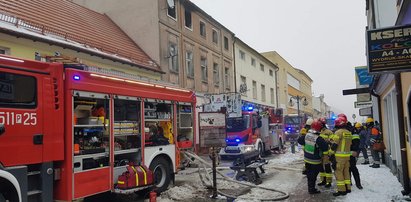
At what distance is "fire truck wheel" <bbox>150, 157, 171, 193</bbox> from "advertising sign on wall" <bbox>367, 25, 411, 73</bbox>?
5157 mm

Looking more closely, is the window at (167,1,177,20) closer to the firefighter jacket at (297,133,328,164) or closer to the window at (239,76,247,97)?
the window at (239,76,247,97)

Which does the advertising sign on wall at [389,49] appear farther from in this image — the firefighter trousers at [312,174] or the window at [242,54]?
the window at [242,54]

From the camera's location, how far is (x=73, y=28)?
1534 cm

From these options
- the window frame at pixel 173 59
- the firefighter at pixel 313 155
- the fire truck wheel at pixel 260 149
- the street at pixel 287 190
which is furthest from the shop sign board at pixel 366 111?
the firefighter at pixel 313 155

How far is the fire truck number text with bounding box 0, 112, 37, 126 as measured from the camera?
17.3 feet

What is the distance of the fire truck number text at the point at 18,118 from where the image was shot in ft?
17.3

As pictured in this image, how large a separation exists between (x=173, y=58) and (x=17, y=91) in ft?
47.8

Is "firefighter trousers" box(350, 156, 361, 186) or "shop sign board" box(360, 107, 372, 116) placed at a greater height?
"shop sign board" box(360, 107, 372, 116)

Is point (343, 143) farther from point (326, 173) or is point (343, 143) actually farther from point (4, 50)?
point (4, 50)

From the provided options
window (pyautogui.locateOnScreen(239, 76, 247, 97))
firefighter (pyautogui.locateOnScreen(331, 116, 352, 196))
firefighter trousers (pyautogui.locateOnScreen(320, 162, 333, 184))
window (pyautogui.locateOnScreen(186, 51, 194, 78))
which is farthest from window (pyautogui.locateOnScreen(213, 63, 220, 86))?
firefighter (pyautogui.locateOnScreen(331, 116, 352, 196))

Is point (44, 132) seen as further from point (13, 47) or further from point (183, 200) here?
point (13, 47)

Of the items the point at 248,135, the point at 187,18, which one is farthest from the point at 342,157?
the point at 187,18

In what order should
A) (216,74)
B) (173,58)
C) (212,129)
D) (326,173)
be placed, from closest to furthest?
1. (326,173)
2. (212,129)
3. (173,58)
4. (216,74)

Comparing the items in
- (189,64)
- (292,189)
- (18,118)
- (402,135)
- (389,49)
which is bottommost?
(292,189)
